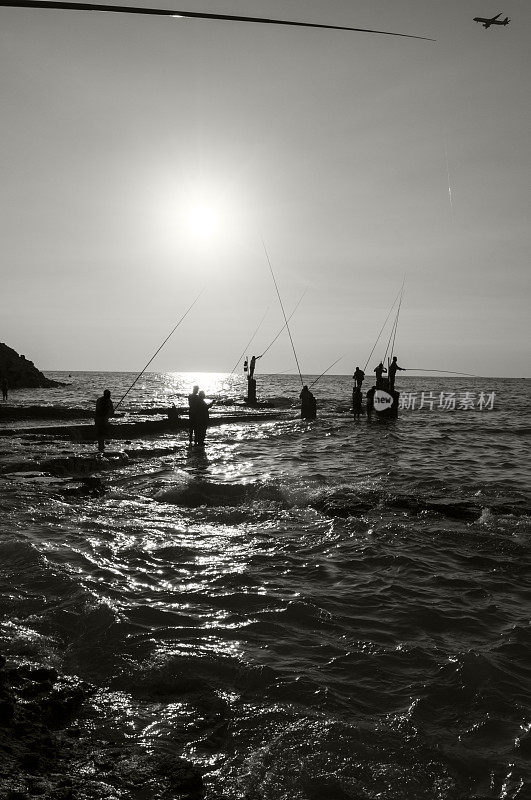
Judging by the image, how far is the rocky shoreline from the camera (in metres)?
2.77

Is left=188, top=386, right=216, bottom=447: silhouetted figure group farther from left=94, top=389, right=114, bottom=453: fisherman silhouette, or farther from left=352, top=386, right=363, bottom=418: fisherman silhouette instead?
left=352, top=386, right=363, bottom=418: fisherman silhouette

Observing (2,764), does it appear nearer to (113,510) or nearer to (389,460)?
(113,510)

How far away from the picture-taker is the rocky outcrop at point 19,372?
5738 centimetres

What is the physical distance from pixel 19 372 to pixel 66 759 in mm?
64113

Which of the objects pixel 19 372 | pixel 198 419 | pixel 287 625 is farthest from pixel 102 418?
pixel 19 372

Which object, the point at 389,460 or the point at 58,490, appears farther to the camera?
the point at 389,460

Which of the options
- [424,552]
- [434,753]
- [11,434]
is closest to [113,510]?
[424,552]

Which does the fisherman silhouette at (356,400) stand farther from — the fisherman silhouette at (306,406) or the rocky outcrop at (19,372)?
the rocky outcrop at (19,372)

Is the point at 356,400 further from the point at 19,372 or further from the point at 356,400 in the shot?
the point at 19,372

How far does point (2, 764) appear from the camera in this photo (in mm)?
2764

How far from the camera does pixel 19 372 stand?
199 ft

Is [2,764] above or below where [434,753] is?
above

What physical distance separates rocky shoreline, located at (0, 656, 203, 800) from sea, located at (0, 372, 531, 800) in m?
0.05

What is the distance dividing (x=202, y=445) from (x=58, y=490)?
848 cm
